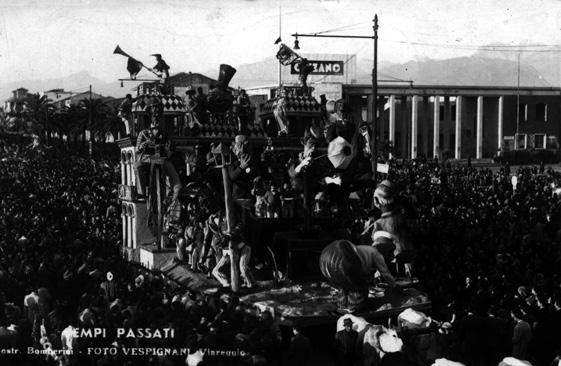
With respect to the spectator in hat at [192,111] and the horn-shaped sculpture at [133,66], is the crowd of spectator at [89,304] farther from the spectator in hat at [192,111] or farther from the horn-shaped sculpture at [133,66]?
the horn-shaped sculpture at [133,66]

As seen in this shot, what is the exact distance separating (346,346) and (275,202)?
9329mm

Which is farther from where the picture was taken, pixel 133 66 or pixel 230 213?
pixel 133 66

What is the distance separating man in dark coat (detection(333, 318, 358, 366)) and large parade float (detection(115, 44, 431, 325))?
1.48 m

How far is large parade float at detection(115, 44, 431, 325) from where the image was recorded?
11.7 metres

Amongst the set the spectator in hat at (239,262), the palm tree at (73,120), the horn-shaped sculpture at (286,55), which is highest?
the horn-shaped sculpture at (286,55)

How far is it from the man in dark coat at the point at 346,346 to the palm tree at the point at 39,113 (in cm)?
4745

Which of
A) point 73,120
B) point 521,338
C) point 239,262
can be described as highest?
point 73,120

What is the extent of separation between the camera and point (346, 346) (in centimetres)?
923

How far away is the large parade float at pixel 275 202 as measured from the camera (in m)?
11.7

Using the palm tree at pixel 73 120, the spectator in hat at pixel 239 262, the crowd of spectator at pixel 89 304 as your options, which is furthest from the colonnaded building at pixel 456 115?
the spectator in hat at pixel 239 262

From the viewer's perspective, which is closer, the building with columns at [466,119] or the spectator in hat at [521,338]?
the spectator in hat at [521,338]

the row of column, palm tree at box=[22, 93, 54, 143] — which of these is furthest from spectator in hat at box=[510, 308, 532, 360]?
the row of column

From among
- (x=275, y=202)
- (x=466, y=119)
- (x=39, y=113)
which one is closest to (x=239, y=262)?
(x=275, y=202)

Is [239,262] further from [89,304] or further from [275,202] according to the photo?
[275,202]
